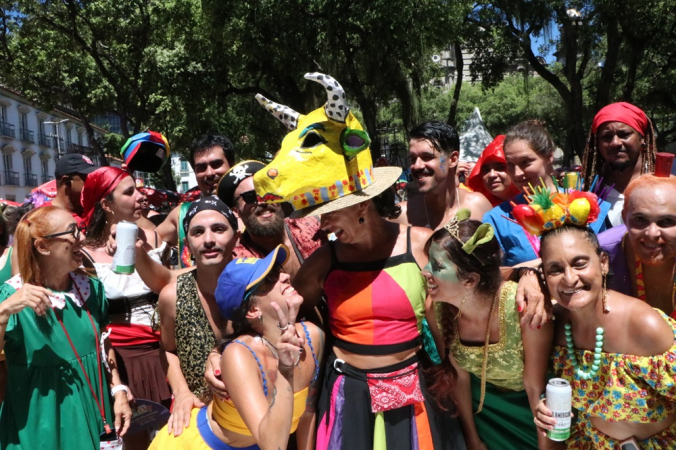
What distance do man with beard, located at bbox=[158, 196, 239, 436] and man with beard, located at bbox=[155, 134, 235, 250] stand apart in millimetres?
1261

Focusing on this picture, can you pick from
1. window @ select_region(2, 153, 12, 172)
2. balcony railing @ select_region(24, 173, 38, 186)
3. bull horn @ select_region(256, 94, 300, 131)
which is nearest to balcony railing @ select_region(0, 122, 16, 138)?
window @ select_region(2, 153, 12, 172)

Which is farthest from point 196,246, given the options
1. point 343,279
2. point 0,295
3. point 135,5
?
point 135,5

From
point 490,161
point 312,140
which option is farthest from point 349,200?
point 490,161

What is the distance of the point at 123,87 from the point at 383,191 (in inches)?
620

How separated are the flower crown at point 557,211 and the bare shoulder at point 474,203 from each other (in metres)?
1.42

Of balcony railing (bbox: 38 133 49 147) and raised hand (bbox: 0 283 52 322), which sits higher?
balcony railing (bbox: 38 133 49 147)

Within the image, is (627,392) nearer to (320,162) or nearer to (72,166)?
(320,162)

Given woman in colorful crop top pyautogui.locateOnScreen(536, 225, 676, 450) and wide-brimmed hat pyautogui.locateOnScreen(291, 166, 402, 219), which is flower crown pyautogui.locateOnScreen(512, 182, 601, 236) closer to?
woman in colorful crop top pyautogui.locateOnScreen(536, 225, 676, 450)

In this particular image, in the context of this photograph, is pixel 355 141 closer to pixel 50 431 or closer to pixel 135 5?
pixel 50 431

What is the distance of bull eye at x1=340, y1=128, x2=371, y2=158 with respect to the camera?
2.84 metres

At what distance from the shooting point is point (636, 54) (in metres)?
14.7

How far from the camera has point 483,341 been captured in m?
2.70

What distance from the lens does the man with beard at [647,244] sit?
2.54m

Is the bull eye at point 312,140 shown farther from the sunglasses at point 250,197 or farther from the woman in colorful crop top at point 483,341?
the sunglasses at point 250,197
